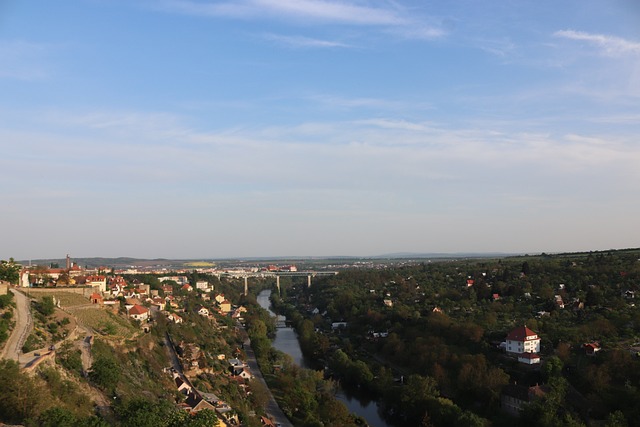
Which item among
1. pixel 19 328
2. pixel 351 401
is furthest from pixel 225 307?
pixel 19 328

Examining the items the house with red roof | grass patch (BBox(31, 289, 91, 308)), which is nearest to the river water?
the house with red roof

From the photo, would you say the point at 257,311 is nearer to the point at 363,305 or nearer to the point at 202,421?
the point at 363,305

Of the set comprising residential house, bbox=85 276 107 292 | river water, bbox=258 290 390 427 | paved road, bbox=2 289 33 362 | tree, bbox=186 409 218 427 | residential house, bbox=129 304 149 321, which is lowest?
river water, bbox=258 290 390 427

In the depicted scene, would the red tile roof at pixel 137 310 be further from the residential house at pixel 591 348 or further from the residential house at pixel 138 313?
the residential house at pixel 591 348

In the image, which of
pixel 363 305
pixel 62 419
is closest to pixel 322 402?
pixel 62 419

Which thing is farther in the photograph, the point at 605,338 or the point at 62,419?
the point at 605,338

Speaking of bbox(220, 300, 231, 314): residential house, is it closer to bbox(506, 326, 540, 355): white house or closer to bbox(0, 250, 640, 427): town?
bbox(0, 250, 640, 427): town
